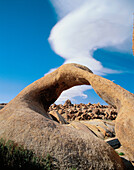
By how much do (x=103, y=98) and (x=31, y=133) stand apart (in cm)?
329

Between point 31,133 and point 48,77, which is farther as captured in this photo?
point 48,77

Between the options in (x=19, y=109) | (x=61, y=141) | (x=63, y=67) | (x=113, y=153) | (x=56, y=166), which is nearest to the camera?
(x=56, y=166)

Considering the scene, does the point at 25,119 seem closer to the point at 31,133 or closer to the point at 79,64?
the point at 31,133

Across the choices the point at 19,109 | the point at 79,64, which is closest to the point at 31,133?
the point at 19,109

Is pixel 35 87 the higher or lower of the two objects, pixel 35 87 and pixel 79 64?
the lower

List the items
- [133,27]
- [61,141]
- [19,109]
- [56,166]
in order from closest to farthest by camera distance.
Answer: [56,166], [61,141], [19,109], [133,27]

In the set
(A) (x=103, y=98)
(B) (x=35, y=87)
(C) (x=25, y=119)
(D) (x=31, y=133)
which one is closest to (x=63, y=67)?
(B) (x=35, y=87)

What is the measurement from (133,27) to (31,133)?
29.1 ft

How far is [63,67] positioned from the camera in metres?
8.06

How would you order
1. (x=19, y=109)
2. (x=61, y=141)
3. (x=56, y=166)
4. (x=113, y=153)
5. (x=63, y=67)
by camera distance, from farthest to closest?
A: (x=63, y=67), (x=19, y=109), (x=113, y=153), (x=61, y=141), (x=56, y=166)

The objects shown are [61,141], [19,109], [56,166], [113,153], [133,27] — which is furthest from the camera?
[133,27]

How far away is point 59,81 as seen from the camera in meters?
8.38

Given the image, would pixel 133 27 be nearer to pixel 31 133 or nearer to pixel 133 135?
pixel 133 135

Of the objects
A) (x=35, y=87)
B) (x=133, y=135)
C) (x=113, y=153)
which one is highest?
(x=35, y=87)
